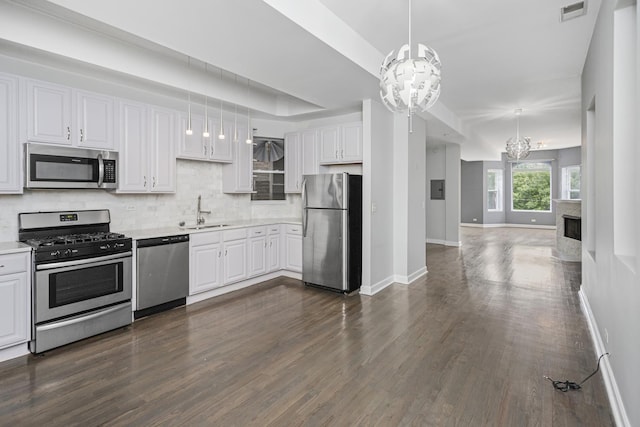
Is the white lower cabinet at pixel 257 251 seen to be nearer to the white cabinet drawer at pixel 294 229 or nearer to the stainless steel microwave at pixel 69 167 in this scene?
the white cabinet drawer at pixel 294 229

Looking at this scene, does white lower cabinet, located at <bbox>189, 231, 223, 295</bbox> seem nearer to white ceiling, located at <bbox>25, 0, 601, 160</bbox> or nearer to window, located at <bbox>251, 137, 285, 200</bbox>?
window, located at <bbox>251, 137, 285, 200</bbox>

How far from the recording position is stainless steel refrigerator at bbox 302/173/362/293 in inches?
179

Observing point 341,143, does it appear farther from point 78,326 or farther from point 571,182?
point 571,182

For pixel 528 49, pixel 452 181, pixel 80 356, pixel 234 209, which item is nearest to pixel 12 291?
pixel 80 356

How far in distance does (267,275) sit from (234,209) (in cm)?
120

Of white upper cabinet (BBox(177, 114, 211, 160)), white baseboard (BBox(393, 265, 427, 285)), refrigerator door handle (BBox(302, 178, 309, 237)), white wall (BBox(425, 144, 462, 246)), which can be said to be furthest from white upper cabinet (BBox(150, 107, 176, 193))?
white wall (BBox(425, 144, 462, 246))

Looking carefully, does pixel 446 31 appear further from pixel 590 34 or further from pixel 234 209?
pixel 234 209

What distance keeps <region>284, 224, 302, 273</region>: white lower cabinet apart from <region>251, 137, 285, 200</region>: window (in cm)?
83

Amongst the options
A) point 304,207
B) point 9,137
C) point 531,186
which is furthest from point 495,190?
point 9,137

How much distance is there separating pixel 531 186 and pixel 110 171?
13.8 meters

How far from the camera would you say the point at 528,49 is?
370cm

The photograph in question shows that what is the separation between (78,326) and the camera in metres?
3.08

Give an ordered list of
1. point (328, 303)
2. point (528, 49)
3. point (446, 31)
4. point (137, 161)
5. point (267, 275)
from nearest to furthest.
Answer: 1. point (446, 31)
2. point (528, 49)
3. point (137, 161)
4. point (328, 303)
5. point (267, 275)

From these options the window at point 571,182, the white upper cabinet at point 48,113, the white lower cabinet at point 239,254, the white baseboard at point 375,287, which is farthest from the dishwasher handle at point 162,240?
the window at point 571,182
